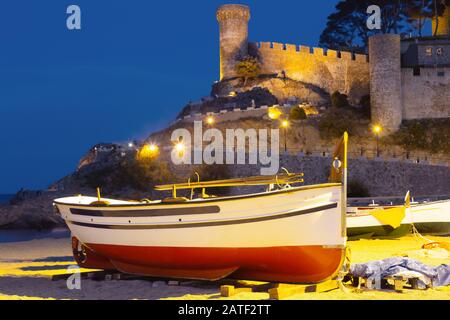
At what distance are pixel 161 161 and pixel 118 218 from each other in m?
17.9

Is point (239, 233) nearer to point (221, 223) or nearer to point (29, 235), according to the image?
point (221, 223)

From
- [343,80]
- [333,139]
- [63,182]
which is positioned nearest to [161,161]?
[63,182]

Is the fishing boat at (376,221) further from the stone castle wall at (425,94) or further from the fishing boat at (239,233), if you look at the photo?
the stone castle wall at (425,94)

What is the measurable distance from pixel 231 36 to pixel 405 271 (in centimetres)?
3349

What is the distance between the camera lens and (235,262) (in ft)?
28.1

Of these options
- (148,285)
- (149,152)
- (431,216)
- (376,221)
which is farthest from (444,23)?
(148,285)

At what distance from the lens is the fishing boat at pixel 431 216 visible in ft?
47.3

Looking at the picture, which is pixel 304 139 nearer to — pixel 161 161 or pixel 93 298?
pixel 161 161

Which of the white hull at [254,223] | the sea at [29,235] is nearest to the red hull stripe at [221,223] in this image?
the white hull at [254,223]

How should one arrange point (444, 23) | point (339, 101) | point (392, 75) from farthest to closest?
point (444, 23), point (339, 101), point (392, 75)

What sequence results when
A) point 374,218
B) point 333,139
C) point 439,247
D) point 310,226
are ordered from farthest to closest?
1. point 333,139
2. point 374,218
3. point 439,247
4. point 310,226

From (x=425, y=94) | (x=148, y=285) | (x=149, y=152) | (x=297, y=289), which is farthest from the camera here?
(x=425, y=94)

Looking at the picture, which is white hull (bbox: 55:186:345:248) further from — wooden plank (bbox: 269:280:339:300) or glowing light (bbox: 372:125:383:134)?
glowing light (bbox: 372:125:383:134)
